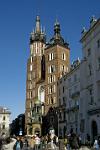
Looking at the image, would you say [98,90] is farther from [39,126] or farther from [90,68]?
[39,126]

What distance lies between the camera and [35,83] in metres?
105

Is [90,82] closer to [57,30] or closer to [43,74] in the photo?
[43,74]

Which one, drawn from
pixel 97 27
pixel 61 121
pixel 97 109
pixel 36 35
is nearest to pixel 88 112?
pixel 97 109

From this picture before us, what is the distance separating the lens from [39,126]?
319 feet

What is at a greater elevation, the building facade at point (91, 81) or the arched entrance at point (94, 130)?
the building facade at point (91, 81)

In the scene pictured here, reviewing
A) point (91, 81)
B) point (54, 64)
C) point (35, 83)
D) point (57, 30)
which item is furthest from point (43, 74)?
point (91, 81)

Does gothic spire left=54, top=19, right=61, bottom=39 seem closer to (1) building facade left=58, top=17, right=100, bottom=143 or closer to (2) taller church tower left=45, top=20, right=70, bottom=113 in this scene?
(2) taller church tower left=45, top=20, right=70, bottom=113

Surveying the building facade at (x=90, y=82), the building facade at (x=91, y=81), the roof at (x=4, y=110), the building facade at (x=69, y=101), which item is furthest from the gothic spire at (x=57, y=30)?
the building facade at (x=91, y=81)

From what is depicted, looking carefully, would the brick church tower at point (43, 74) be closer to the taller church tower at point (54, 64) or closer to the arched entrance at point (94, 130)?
the taller church tower at point (54, 64)

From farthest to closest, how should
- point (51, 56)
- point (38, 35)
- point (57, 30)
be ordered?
point (38, 35), point (57, 30), point (51, 56)

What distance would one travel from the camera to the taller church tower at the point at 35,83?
99.7 metres

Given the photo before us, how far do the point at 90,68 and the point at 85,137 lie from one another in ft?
31.8

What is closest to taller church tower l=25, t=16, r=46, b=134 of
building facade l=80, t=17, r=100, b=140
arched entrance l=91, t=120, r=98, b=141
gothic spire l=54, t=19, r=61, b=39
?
gothic spire l=54, t=19, r=61, b=39

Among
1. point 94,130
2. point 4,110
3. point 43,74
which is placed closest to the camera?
point 94,130
